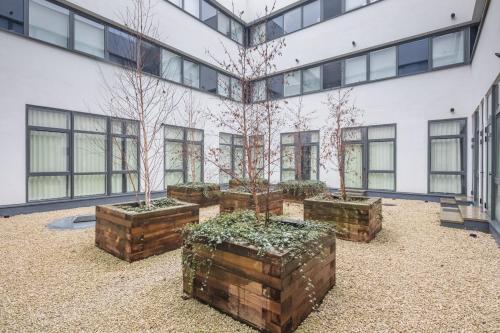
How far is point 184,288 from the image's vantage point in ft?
8.17

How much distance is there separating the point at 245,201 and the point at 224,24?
357 inches

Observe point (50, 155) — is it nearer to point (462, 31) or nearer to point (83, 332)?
point (83, 332)

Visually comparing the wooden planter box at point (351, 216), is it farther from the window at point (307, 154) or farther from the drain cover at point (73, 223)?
the window at point (307, 154)

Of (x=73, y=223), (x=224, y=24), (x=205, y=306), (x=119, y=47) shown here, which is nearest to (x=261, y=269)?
(x=205, y=306)

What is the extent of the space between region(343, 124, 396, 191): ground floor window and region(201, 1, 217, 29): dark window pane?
6.97 metres

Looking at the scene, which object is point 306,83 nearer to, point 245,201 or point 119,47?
point 119,47

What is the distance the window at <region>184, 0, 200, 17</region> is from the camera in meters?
9.66

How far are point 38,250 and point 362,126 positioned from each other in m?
9.30

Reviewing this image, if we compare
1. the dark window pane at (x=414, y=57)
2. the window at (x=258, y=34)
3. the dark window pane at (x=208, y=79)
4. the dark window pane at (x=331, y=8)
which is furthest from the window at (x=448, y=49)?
the dark window pane at (x=208, y=79)

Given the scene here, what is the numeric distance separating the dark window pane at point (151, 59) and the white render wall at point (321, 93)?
730 mm

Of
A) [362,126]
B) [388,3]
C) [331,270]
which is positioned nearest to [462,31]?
[388,3]

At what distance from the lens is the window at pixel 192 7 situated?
966 cm

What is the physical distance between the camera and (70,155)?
660 centimetres

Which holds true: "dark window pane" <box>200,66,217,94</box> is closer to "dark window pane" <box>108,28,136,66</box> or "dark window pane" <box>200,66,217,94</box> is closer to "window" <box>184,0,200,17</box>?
"window" <box>184,0,200,17</box>
